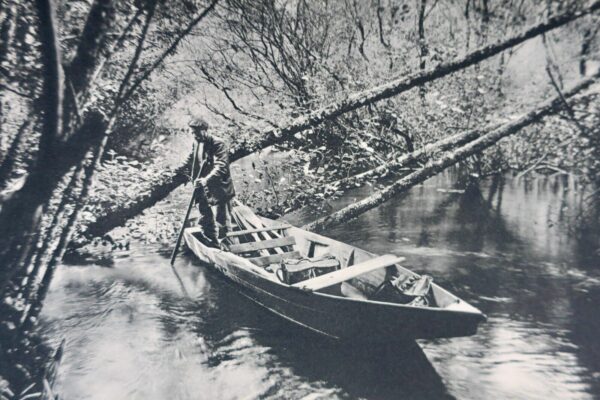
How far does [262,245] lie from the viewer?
3.70m

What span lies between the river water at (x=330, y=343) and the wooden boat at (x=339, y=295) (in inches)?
9.9

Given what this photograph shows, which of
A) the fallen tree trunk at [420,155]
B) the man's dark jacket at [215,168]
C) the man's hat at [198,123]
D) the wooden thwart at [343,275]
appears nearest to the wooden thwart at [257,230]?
the man's dark jacket at [215,168]

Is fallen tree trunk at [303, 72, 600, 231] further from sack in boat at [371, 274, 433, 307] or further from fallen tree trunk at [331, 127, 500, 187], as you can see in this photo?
sack in boat at [371, 274, 433, 307]

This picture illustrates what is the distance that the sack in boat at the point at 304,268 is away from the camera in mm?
3078

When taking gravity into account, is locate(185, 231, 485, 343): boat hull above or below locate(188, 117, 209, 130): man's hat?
below

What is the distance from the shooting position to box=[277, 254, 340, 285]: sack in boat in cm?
308

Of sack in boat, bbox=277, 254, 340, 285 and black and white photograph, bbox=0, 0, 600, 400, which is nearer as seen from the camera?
black and white photograph, bbox=0, 0, 600, 400

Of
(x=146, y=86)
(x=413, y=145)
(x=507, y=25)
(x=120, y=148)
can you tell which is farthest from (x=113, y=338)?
(x=507, y=25)

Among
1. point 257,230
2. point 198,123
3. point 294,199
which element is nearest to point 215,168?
point 198,123

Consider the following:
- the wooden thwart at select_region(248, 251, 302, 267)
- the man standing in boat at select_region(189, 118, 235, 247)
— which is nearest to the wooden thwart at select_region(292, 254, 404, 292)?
the wooden thwart at select_region(248, 251, 302, 267)

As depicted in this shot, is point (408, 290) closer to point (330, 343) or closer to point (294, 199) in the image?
point (330, 343)

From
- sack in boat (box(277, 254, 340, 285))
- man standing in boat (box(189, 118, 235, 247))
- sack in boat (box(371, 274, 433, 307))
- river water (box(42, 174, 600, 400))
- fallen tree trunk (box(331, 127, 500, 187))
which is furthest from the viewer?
fallen tree trunk (box(331, 127, 500, 187))

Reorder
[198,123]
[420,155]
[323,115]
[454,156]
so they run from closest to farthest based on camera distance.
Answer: [198,123]
[323,115]
[454,156]
[420,155]

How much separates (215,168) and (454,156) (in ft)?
8.77
